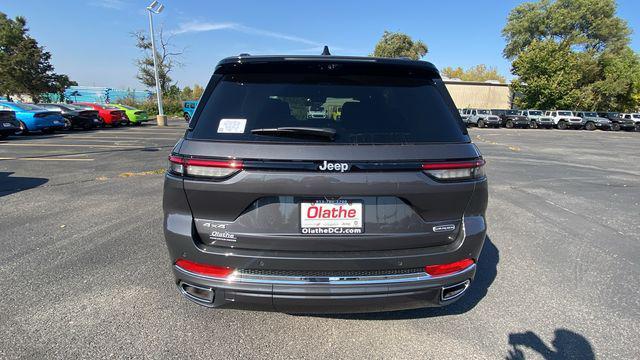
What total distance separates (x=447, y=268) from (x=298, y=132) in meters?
1.22

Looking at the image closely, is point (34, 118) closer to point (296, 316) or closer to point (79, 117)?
point (79, 117)

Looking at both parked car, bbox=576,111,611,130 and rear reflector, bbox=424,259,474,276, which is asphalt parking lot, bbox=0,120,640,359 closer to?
rear reflector, bbox=424,259,474,276

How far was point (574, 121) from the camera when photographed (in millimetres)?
35219

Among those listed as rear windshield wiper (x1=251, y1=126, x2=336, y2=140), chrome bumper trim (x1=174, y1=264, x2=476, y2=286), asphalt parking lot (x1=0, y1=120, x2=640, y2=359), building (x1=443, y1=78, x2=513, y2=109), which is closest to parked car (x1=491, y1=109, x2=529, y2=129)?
building (x1=443, y1=78, x2=513, y2=109)

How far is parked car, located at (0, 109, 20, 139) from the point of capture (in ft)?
47.6

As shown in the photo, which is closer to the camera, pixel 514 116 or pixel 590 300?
pixel 590 300

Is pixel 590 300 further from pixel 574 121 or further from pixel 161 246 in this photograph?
pixel 574 121

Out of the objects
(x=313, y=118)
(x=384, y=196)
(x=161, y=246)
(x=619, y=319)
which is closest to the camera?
(x=384, y=196)

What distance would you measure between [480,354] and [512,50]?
64.5 metres

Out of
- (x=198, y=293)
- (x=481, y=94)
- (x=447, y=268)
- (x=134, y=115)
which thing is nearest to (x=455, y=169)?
(x=447, y=268)

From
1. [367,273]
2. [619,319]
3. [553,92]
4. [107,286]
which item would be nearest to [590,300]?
[619,319]

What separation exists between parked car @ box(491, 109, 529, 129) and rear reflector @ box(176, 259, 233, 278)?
39661 millimetres

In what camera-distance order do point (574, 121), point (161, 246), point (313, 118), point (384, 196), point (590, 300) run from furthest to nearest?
point (574, 121) → point (161, 246) → point (590, 300) → point (313, 118) → point (384, 196)

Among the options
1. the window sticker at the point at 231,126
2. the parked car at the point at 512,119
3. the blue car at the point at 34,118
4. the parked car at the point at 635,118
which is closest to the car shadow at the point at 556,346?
the window sticker at the point at 231,126
